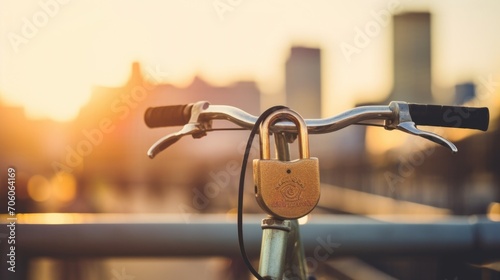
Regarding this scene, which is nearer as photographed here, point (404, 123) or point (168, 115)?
point (404, 123)

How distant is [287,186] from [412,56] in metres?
66.2

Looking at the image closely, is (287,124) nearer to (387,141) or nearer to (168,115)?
(168,115)

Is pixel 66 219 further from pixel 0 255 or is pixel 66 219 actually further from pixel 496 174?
pixel 496 174

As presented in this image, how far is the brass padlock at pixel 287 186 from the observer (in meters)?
1.12

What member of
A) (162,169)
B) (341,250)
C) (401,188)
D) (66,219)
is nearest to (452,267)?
(341,250)

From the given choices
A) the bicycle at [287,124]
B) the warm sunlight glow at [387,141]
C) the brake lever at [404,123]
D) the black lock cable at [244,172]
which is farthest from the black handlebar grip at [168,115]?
the warm sunlight glow at [387,141]

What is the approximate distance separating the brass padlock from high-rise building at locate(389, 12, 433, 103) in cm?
5173

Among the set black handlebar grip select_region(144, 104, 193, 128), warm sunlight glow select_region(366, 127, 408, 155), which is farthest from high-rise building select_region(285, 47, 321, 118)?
black handlebar grip select_region(144, 104, 193, 128)

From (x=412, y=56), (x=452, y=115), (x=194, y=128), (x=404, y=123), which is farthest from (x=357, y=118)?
(x=412, y=56)

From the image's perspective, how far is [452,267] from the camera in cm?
246

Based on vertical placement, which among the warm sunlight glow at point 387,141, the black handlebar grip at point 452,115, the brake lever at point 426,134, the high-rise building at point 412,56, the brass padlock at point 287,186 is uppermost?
the high-rise building at point 412,56

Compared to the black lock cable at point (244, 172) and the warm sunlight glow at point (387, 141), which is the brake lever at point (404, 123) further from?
the warm sunlight glow at point (387, 141)

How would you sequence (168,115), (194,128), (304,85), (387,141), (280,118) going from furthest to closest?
(304,85), (387,141), (168,115), (194,128), (280,118)

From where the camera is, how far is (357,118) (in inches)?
51.3
